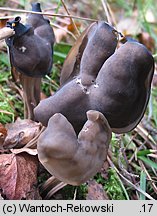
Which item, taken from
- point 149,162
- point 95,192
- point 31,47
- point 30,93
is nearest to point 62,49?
point 30,93

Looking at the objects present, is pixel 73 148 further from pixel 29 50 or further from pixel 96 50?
pixel 29 50

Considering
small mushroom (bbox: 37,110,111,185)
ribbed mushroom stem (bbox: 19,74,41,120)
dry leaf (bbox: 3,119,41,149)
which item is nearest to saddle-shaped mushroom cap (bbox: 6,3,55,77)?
ribbed mushroom stem (bbox: 19,74,41,120)

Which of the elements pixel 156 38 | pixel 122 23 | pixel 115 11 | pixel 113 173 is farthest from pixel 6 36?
pixel 115 11

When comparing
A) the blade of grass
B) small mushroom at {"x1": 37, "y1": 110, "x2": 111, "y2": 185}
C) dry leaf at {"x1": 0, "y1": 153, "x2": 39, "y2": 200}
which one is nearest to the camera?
small mushroom at {"x1": 37, "y1": 110, "x2": 111, "y2": 185}

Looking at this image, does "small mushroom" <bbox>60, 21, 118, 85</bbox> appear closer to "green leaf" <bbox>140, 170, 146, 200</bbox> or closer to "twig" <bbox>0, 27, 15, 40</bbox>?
"twig" <bbox>0, 27, 15, 40</bbox>

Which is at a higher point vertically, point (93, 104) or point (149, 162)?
point (93, 104)

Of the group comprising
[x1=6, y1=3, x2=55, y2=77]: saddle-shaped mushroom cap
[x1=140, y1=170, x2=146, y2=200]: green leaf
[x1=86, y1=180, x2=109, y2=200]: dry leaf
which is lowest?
[x1=140, y1=170, x2=146, y2=200]: green leaf

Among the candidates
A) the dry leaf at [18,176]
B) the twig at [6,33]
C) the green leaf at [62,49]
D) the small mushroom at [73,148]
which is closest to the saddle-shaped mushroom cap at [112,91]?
the small mushroom at [73,148]

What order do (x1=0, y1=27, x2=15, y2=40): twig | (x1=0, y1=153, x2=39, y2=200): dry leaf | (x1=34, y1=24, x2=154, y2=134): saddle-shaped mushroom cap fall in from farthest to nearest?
1. (x1=0, y1=27, x2=15, y2=40): twig
2. (x1=0, y1=153, x2=39, y2=200): dry leaf
3. (x1=34, y1=24, x2=154, y2=134): saddle-shaped mushroom cap
